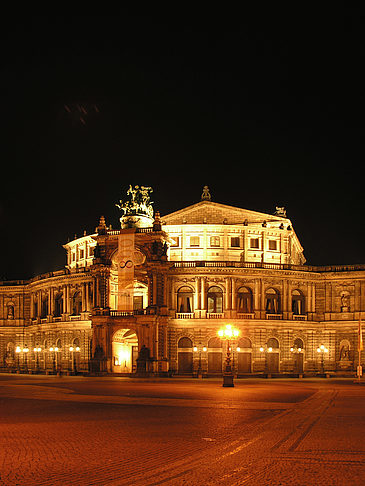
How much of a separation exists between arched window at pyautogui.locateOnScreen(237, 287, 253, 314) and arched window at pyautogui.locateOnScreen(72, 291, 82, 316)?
2285 cm

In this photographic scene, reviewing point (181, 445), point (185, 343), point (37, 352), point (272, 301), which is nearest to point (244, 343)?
point (272, 301)

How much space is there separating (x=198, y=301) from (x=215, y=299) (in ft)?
10.0

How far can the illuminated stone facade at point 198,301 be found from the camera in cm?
8088

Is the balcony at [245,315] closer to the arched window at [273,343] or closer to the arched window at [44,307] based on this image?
the arched window at [273,343]

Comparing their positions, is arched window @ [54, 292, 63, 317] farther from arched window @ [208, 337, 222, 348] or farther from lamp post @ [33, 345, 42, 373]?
arched window @ [208, 337, 222, 348]

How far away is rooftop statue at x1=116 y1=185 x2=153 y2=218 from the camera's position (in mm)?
89938

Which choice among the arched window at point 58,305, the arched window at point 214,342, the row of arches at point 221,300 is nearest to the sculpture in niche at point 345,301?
the row of arches at point 221,300

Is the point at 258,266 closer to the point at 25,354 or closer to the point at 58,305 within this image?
the point at 58,305

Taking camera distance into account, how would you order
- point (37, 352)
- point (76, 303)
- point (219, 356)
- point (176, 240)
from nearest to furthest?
1. point (219, 356)
2. point (76, 303)
3. point (176, 240)
4. point (37, 352)

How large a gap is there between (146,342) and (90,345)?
439 inches

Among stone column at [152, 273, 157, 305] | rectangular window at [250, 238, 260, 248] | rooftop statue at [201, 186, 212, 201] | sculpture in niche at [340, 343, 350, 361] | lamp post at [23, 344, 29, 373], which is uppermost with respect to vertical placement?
rooftop statue at [201, 186, 212, 201]

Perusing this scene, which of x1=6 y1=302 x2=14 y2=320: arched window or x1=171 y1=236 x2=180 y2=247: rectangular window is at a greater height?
x1=171 y1=236 x2=180 y2=247: rectangular window

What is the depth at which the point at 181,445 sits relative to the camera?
19609 mm

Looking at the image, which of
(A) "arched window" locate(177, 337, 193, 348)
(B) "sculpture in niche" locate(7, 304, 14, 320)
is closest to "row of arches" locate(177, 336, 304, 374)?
(A) "arched window" locate(177, 337, 193, 348)
